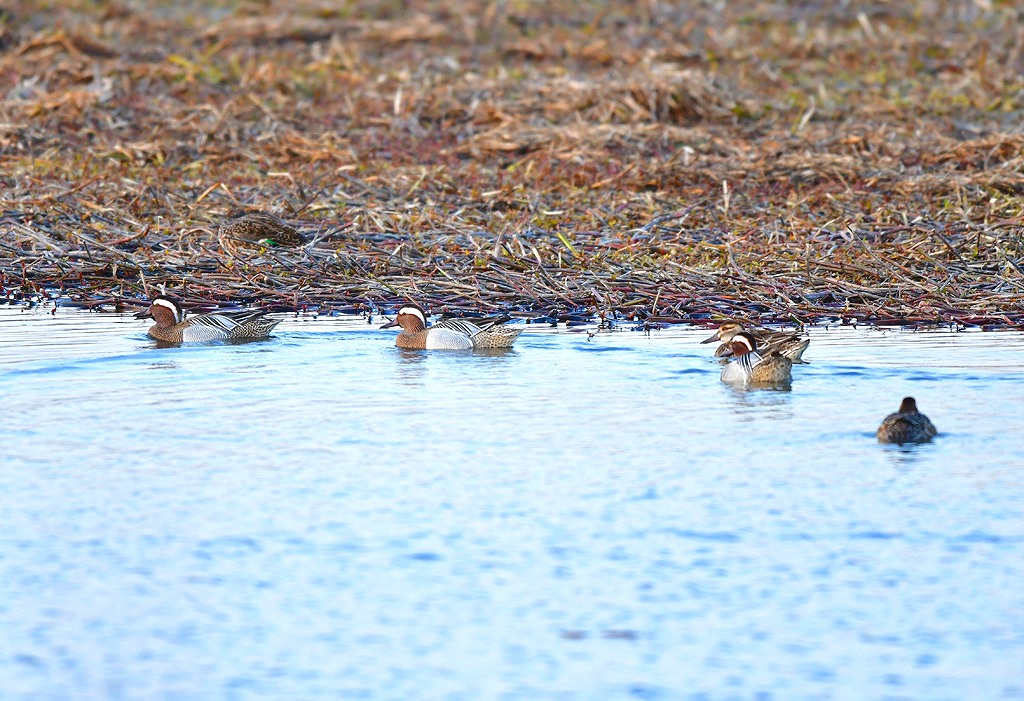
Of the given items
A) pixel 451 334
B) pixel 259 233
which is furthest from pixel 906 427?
pixel 259 233

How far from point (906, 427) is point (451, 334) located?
13.1ft

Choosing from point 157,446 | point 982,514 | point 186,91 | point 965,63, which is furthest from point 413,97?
point 982,514

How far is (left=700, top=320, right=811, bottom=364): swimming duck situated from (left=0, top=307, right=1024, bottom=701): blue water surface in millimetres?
237

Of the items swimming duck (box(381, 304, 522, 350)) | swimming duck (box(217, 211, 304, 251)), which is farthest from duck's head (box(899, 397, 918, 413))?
swimming duck (box(217, 211, 304, 251))

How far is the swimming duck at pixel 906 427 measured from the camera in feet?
28.4

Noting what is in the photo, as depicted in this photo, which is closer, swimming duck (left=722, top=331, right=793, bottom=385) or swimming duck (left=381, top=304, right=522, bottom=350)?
swimming duck (left=722, top=331, right=793, bottom=385)

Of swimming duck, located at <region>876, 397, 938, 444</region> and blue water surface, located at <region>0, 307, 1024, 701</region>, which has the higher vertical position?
swimming duck, located at <region>876, 397, 938, 444</region>

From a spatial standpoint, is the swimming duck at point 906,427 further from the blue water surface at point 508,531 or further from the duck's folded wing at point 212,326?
the duck's folded wing at point 212,326

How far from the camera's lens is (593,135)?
19281 millimetres

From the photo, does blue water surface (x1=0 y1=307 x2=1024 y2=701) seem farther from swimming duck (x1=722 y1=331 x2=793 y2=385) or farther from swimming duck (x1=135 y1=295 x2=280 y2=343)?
swimming duck (x1=135 y1=295 x2=280 y2=343)

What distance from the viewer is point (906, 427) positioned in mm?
8656

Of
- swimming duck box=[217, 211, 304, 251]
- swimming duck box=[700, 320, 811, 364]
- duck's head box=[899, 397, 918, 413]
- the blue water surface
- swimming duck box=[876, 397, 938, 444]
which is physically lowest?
the blue water surface

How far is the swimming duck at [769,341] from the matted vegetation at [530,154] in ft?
4.75

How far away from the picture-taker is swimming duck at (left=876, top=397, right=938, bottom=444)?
28.4 feet
